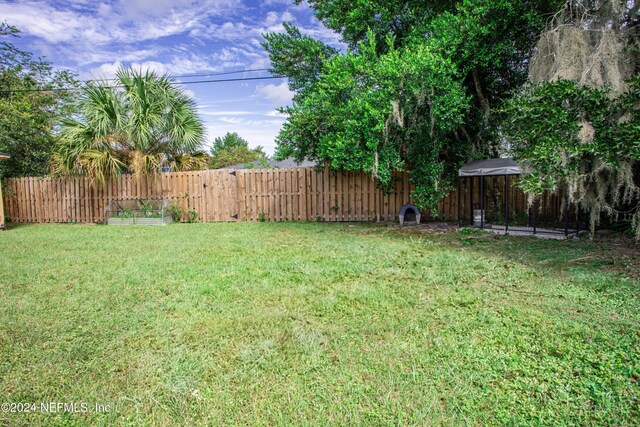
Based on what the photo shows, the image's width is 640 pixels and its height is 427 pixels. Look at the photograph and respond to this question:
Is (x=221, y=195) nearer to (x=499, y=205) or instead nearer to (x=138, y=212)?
(x=138, y=212)

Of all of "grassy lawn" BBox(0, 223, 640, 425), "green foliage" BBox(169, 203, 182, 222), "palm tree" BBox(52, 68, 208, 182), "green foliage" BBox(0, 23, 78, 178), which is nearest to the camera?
"grassy lawn" BBox(0, 223, 640, 425)

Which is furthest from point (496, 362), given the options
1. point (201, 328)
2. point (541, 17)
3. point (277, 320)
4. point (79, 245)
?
point (541, 17)

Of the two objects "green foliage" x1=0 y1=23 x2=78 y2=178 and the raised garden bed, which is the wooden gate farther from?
"green foliage" x1=0 y1=23 x2=78 y2=178

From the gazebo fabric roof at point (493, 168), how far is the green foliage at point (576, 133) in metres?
1.15

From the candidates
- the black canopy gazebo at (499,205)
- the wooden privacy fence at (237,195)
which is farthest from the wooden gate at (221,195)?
the black canopy gazebo at (499,205)

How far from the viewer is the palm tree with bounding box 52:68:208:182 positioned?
893 centimetres

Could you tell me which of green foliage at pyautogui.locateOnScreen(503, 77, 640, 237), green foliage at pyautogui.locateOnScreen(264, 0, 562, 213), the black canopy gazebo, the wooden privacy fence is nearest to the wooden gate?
the wooden privacy fence

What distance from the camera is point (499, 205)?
895cm

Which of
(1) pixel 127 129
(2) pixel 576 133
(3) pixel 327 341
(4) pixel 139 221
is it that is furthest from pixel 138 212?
(2) pixel 576 133

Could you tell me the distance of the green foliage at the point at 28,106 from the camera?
34.8 ft

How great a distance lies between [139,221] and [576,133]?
10110 mm

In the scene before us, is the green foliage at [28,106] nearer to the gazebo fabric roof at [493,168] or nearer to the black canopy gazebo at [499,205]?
the gazebo fabric roof at [493,168]

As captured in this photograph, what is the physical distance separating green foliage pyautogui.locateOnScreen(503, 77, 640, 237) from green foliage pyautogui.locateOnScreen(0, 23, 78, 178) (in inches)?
485

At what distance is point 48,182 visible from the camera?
1026 cm
